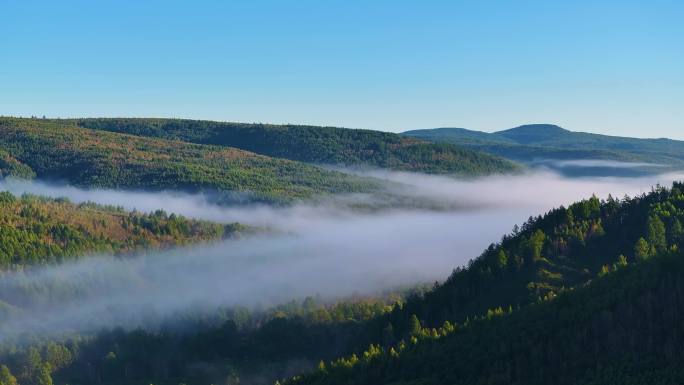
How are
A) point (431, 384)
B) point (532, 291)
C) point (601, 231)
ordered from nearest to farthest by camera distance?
point (431, 384) < point (532, 291) < point (601, 231)

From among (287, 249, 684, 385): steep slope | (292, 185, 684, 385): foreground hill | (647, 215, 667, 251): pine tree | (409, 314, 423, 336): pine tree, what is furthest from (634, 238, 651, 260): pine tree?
(409, 314, 423, 336): pine tree

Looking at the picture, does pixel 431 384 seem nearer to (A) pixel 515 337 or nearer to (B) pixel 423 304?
(A) pixel 515 337

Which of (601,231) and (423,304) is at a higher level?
(601,231)

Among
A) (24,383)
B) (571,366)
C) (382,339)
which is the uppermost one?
(571,366)

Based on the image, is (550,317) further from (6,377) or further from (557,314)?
(6,377)

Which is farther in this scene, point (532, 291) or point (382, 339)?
point (382, 339)

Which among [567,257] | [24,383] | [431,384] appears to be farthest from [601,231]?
[24,383]

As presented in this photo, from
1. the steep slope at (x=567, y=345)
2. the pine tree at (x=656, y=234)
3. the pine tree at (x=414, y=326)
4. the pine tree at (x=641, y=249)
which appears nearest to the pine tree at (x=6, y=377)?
the steep slope at (x=567, y=345)

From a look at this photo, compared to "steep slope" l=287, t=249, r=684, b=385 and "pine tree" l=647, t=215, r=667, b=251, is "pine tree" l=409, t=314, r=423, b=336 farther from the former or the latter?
"pine tree" l=647, t=215, r=667, b=251

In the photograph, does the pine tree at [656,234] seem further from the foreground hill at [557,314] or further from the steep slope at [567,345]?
the steep slope at [567,345]

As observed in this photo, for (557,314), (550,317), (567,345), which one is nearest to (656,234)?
(557,314)

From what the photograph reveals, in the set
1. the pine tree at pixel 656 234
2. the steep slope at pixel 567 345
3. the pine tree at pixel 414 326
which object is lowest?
the pine tree at pixel 414 326
